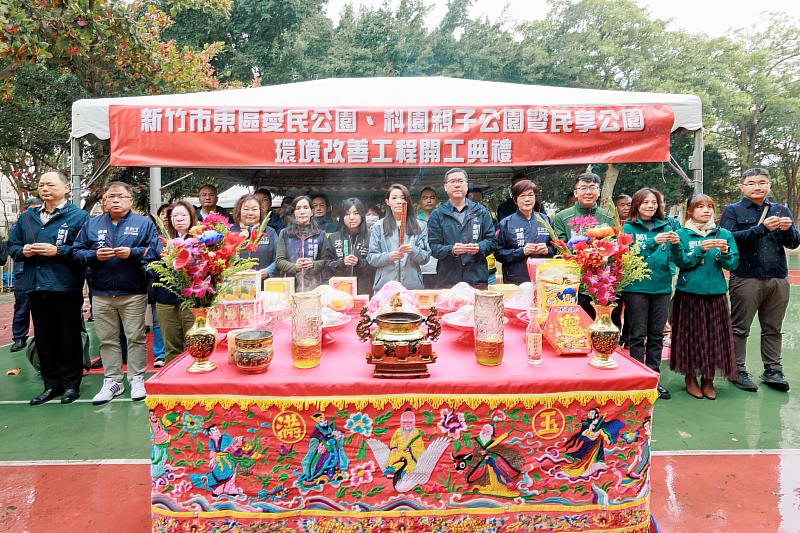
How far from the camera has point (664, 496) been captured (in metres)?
2.32

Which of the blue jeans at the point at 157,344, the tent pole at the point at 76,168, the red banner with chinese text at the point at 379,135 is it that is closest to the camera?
the red banner with chinese text at the point at 379,135

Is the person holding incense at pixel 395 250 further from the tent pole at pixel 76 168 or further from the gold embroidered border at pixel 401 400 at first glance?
the tent pole at pixel 76 168

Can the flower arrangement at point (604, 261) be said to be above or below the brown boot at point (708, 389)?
above

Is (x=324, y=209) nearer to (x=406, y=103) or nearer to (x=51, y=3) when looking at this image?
(x=406, y=103)

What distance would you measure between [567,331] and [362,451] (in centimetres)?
97

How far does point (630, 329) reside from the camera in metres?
3.46

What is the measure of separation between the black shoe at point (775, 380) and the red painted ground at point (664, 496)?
4.15 ft

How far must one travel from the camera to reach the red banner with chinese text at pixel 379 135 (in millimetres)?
3254

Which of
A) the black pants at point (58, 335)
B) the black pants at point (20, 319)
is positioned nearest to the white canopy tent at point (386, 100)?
the black pants at point (58, 335)

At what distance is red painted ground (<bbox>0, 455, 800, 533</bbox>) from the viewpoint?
2123 mm

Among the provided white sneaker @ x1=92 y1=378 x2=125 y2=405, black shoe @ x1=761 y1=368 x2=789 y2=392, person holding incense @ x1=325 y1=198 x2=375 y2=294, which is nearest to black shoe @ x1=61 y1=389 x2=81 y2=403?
white sneaker @ x1=92 y1=378 x2=125 y2=405

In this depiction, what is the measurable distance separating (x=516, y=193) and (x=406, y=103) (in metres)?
1.08

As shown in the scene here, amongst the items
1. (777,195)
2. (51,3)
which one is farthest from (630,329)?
(777,195)

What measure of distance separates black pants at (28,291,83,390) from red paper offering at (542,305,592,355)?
3420 mm
